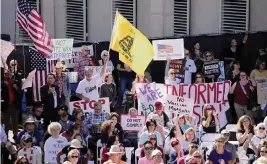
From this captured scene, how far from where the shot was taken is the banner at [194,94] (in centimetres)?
2534

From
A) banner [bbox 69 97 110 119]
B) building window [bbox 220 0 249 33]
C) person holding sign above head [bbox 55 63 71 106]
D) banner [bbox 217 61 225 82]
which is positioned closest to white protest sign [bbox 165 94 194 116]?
banner [bbox 69 97 110 119]

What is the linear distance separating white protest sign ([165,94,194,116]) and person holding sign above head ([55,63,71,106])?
2.51 metres

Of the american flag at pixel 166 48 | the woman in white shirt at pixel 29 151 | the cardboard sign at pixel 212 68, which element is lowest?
the woman in white shirt at pixel 29 151

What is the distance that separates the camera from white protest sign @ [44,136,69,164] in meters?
22.1

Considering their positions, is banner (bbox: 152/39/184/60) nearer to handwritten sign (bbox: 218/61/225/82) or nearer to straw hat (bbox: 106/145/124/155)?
handwritten sign (bbox: 218/61/225/82)

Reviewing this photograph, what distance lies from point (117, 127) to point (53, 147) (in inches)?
55.3

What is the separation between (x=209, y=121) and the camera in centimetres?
2319

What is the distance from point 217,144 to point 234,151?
37 cm

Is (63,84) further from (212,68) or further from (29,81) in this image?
(212,68)

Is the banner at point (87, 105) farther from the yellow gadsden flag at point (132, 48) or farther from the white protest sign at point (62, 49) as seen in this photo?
the white protest sign at point (62, 49)

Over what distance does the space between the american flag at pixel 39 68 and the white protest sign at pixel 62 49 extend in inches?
15.9

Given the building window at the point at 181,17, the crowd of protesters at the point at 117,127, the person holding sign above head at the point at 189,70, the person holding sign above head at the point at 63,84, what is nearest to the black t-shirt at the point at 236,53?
the crowd of protesters at the point at 117,127

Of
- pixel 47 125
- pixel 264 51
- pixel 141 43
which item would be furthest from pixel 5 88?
pixel 264 51

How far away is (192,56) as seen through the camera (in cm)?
2906
